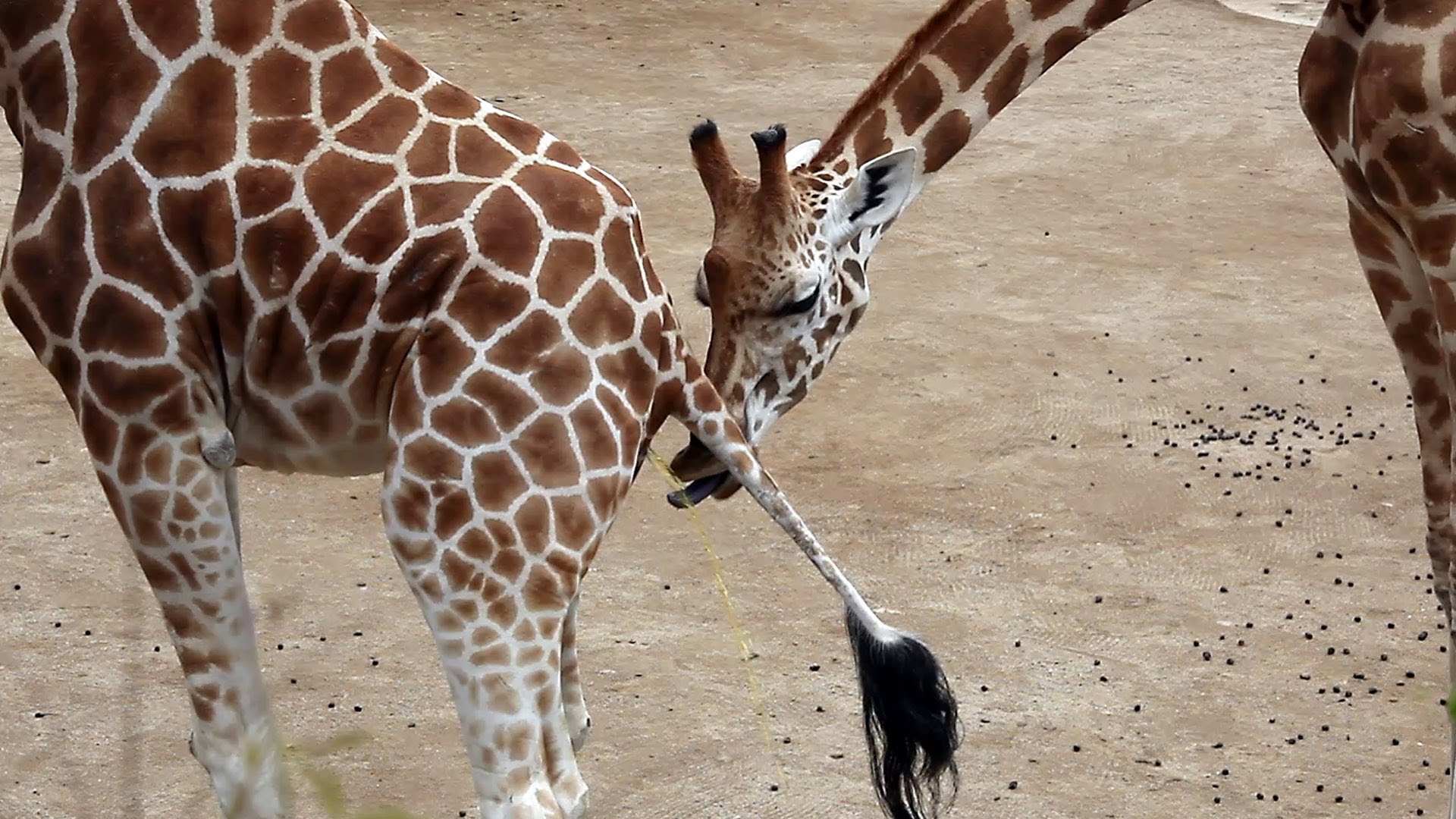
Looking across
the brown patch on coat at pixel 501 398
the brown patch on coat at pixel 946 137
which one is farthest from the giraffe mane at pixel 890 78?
the brown patch on coat at pixel 501 398

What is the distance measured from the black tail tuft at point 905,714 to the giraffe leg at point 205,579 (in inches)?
46.9

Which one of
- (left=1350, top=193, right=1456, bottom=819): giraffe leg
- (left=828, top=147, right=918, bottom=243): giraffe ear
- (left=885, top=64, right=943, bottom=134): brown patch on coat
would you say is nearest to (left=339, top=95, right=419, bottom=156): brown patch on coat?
(left=828, top=147, right=918, bottom=243): giraffe ear

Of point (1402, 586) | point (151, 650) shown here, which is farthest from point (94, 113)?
point (1402, 586)

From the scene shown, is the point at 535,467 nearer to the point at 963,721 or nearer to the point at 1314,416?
the point at 963,721

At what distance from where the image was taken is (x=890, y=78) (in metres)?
5.31

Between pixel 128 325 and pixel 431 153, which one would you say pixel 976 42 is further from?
pixel 128 325

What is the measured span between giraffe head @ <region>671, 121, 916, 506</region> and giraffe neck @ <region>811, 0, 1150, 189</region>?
0.38 feet

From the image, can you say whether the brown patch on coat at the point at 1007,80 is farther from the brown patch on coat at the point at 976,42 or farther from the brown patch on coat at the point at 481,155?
the brown patch on coat at the point at 481,155

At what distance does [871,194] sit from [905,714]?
1.65 m

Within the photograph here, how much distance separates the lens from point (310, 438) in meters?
3.95

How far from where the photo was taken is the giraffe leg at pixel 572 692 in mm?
4273

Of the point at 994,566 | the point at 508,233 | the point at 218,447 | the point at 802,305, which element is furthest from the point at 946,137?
the point at 218,447

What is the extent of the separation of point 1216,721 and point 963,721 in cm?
68

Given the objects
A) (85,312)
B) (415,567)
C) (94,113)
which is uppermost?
(94,113)
